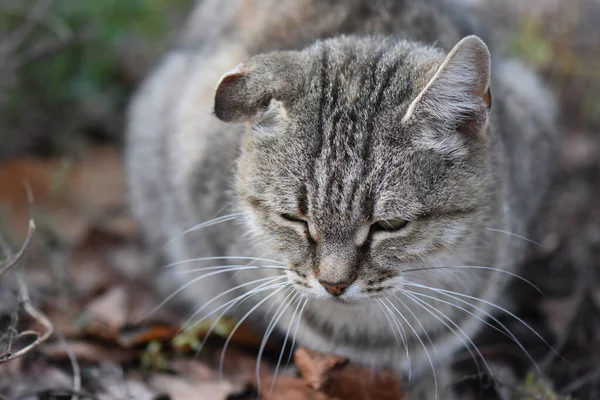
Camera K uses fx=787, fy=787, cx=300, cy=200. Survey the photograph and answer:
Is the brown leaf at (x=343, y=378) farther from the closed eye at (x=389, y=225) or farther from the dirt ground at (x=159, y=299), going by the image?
the closed eye at (x=389, y=225)

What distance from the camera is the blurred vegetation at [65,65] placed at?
4.32 metres

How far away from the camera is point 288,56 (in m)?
2.80

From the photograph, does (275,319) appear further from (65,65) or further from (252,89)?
(65,65)

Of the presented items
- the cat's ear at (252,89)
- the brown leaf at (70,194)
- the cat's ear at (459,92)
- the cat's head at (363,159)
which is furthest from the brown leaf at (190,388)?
the brown leaf at (70,194)

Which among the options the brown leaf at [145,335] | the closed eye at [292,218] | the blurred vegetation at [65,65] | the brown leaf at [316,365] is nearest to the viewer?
the closed eye at [292,218]

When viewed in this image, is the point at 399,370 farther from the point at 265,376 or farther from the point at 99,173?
the point at 99,173

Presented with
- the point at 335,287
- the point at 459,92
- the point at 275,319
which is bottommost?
the point at 275,319

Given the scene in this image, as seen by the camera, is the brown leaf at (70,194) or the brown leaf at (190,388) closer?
the brown leaf at (190,388)

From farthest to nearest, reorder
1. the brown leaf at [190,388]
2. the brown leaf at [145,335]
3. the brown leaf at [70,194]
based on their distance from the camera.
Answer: the brown leaf at [70,194]
the brown leaf at [145,335]
the brown leaf at [190,388]

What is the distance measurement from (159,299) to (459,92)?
6.83 ft

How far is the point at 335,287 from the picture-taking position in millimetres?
2537

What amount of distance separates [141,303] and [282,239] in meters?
1.41

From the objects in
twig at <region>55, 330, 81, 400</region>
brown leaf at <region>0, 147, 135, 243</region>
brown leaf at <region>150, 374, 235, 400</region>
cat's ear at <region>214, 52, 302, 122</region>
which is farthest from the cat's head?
brown leaf at <region>0, 147, 135, 243</region>

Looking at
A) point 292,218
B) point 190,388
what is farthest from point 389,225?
point 190,388
